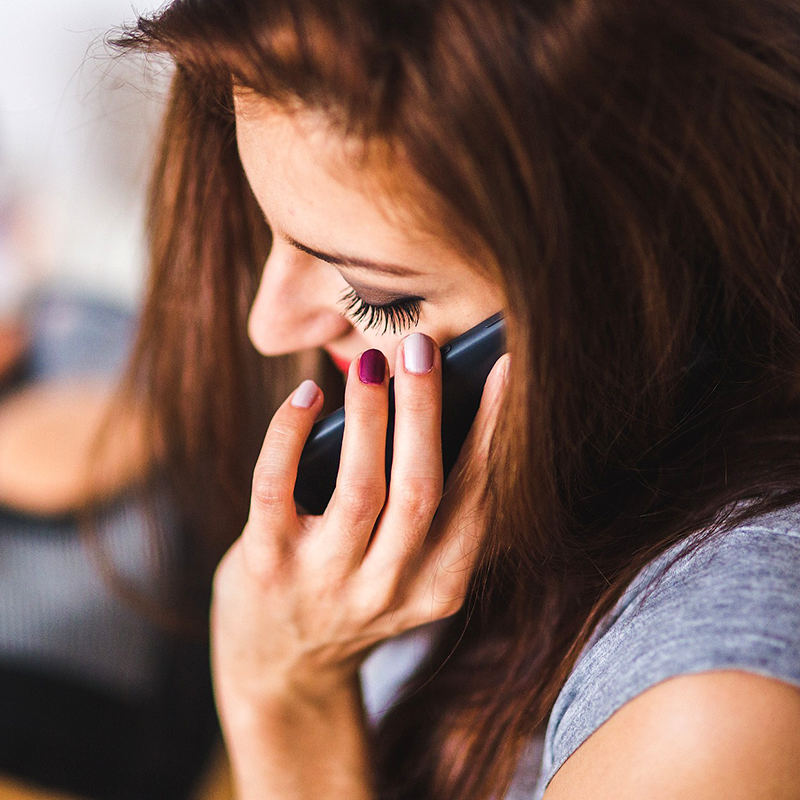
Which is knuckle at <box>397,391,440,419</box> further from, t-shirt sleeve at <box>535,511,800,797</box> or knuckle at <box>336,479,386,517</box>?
t-shirt sleeve at <box>535,511,800,797</box>

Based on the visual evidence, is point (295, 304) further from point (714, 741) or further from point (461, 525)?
point (714, 741)

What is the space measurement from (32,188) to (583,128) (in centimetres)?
159

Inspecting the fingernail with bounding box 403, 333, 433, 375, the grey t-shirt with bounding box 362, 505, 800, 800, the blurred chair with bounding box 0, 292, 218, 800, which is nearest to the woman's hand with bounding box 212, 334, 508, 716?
the fingernail with bounding box 403, 333, 433, 375

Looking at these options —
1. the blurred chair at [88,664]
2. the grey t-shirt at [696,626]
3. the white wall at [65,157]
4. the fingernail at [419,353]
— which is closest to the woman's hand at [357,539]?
the fingernail at [419,353]

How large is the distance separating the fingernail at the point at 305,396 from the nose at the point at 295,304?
0.16ft

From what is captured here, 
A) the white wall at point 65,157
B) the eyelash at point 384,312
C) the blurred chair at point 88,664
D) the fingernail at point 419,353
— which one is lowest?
the blurred chair at point 88,664

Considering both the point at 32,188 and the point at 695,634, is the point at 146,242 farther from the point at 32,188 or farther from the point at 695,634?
the point at 32,188

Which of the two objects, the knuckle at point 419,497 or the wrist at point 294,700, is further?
the wrist at point 294,700

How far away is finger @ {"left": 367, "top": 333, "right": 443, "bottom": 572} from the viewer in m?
0.63

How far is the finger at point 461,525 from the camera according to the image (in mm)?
634

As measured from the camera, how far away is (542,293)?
0.53 meters

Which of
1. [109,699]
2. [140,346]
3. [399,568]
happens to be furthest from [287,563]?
[109,699]

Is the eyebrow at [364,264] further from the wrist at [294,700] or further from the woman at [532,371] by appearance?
the wrist at [294,700]

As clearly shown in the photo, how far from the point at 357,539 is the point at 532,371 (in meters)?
0.25
